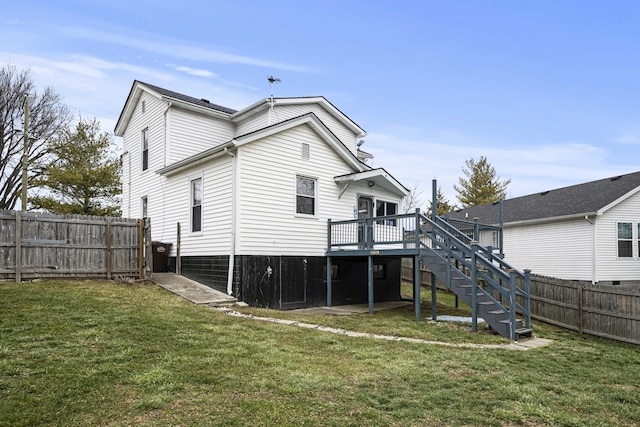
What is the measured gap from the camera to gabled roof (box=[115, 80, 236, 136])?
51.3 feet

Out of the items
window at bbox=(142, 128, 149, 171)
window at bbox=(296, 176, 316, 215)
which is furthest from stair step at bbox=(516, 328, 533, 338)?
window at bbox=(142, 128, 149, 171)

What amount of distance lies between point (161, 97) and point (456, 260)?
11493mm

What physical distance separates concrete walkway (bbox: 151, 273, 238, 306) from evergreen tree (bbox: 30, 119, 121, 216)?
607 inches

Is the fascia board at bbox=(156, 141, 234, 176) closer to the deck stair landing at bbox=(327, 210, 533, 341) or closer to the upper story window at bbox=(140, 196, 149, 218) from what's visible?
the upper story window at bbox=(140, 196, 149, 218)

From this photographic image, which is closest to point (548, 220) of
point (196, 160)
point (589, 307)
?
point (589, 307)

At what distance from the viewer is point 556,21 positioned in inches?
582

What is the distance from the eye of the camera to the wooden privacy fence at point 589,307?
34.2 feet

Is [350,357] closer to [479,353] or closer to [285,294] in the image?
[479,353]

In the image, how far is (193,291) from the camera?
39.4 feet

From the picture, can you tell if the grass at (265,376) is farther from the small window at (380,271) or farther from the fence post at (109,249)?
the small window at (380,271)

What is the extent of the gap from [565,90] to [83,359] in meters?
20.6

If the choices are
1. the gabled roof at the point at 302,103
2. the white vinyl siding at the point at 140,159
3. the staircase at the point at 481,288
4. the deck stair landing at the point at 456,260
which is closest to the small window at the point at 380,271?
the deck stair landing at the point at 456,260

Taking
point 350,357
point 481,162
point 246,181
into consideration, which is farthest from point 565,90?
point 481,162

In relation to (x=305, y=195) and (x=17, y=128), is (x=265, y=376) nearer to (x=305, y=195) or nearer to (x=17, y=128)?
(x=305, y=195)
